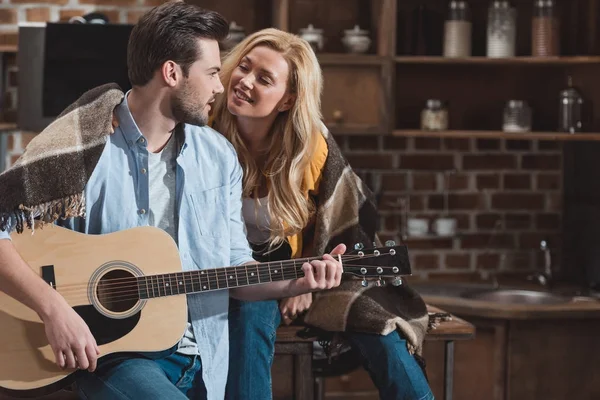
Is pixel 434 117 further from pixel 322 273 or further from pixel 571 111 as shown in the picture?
pixel 322 273

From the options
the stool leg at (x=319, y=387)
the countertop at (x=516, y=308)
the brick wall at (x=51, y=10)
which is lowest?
the stool leg at (x=319, y=387)

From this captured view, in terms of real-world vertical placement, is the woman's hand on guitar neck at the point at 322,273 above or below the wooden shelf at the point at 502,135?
below

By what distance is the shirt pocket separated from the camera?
2.30 meters

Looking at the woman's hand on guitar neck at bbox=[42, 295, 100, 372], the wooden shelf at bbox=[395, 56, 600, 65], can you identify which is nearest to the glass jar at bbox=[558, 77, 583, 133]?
the wooden shelf at bbox=[395, 56, 600, 65]

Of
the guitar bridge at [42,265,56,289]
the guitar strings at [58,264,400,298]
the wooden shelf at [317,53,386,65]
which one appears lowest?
the guitar strings at [58,264,400,298]

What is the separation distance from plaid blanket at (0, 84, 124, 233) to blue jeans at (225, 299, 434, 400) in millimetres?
524

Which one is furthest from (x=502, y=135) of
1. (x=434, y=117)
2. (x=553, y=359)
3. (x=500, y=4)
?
(x=553, y=359)

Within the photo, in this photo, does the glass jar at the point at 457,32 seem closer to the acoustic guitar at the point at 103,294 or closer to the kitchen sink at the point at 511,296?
the kitchen sink at the point at 511,296

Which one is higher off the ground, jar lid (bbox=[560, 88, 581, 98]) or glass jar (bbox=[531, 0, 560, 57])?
glass jar (bbox=[531, 0, 560, 57])

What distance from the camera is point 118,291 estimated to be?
2162mm

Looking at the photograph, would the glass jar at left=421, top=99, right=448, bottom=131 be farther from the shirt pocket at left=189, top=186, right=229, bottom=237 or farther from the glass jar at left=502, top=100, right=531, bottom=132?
the shirt pocket at left=189, top=186, right=229, bottom=237

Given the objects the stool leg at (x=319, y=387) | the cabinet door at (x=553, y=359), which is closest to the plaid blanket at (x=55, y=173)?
the stool leg at (x=319, y=387)

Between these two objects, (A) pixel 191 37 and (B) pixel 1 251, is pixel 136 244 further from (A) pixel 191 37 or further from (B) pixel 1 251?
(A) pixel 191 37

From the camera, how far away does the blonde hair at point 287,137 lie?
2578 mm
